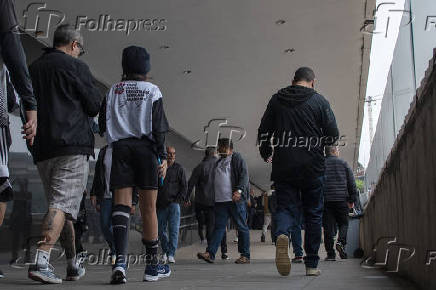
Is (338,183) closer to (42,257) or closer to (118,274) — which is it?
(118,274)

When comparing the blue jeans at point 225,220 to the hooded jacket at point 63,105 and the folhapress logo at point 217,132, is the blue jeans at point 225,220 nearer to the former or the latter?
the hooded jacket at point 63,105

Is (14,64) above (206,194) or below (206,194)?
above

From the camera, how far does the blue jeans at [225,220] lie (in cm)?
789

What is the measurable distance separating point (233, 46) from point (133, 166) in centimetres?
807

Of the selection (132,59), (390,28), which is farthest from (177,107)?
(132,59)

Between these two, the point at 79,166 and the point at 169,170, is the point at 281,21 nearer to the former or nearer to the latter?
the point at 169,170

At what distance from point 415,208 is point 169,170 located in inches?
223

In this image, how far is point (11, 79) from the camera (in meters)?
3.33

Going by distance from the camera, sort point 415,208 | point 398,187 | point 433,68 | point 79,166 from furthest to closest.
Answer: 1. point 398,187
2. point 79,166
3. point 415,208
4. point 433,68

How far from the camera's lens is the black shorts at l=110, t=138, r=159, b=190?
4160mm

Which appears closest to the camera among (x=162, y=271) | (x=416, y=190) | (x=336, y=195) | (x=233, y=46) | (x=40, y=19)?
(x=416, y=190)

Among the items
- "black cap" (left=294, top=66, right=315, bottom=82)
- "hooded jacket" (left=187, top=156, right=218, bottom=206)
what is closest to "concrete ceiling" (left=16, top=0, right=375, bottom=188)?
"hooded jacket" (left=187, top=156, right=218, bottom=206)

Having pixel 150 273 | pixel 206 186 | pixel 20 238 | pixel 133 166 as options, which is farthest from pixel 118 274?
pixel 206 186

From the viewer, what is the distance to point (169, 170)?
894cm
